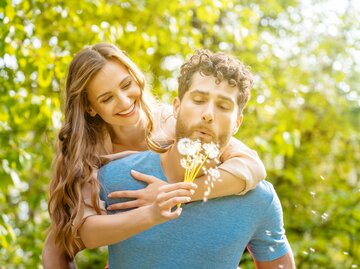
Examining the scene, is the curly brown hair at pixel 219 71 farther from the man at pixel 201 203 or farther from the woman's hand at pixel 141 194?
the woman's hand at pixel 141 194

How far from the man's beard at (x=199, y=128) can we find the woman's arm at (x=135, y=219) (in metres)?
0.25

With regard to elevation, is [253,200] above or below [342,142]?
above

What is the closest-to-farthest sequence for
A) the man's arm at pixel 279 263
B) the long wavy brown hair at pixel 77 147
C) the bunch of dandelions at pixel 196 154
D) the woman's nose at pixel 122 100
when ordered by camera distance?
the bunch of dandelions at pixel 196 154
the long wavy brown hair at pixel 77 147
the man's arm at pixel 279 263
the woman's nose at pixel 122 100

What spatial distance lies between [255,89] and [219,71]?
3553 millimetres

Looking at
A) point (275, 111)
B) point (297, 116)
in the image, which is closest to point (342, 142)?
point (297, 116)

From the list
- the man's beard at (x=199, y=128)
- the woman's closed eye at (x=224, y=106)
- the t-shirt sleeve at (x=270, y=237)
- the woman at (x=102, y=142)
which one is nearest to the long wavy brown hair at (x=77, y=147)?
the woman at (x=102, y=142)

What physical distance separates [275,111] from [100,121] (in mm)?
3532

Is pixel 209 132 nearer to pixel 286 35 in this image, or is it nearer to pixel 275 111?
pixel 275 111

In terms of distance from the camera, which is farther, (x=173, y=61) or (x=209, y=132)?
(x=173, y=61)

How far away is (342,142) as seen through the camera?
7188 millimetres

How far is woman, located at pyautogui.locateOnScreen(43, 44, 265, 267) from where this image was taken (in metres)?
2.38

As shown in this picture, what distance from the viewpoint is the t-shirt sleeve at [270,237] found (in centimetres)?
246

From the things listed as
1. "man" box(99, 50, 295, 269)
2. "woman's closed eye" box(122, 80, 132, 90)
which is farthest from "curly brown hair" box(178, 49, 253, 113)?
"woman's closed eye" box(122, 80, 132, 90)

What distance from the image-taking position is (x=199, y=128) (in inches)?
89.1
